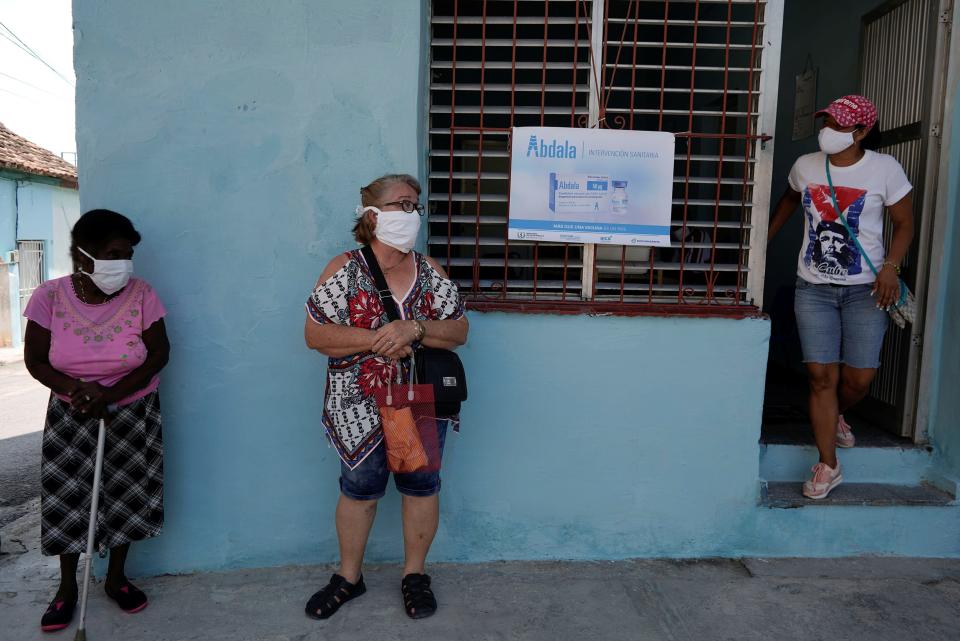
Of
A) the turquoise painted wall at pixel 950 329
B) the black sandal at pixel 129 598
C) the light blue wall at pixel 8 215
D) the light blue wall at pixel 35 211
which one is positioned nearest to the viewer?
the black sandal at pixel 129 598

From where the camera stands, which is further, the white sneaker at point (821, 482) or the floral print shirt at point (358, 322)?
the white sneaker at point (821, 482)

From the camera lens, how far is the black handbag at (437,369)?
2.74m

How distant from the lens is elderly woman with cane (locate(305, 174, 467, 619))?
9.02 ft

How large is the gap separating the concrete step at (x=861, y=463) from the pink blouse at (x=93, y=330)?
9.68 ft

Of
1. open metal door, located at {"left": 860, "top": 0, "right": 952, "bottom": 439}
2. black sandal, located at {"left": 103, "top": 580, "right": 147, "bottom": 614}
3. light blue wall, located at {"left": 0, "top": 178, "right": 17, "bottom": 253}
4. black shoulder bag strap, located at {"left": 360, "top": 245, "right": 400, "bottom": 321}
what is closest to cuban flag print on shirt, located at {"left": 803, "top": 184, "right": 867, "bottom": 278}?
open metal door, located at {"left": 860, "top": 0, "right": 952, "bottom": 439}

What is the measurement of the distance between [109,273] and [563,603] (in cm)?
225

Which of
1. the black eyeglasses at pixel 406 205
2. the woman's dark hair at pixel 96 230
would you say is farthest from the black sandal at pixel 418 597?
the woman's dark hair at pixel 96 230

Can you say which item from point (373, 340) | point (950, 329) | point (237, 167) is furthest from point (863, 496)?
point (237, 167)

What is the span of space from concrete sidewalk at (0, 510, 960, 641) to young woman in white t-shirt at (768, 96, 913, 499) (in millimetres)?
509

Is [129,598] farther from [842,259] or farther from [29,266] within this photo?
[29,266]

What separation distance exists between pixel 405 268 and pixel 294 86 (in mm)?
986

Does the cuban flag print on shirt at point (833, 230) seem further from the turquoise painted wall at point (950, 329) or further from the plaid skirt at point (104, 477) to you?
the plaid skirt at point (104, 477)

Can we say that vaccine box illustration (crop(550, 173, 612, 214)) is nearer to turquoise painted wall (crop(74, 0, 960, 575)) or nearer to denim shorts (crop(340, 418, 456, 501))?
turquoise painted wall (crop(74, 0, 960, 575))

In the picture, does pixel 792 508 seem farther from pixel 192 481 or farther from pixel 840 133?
pixel 192 481
